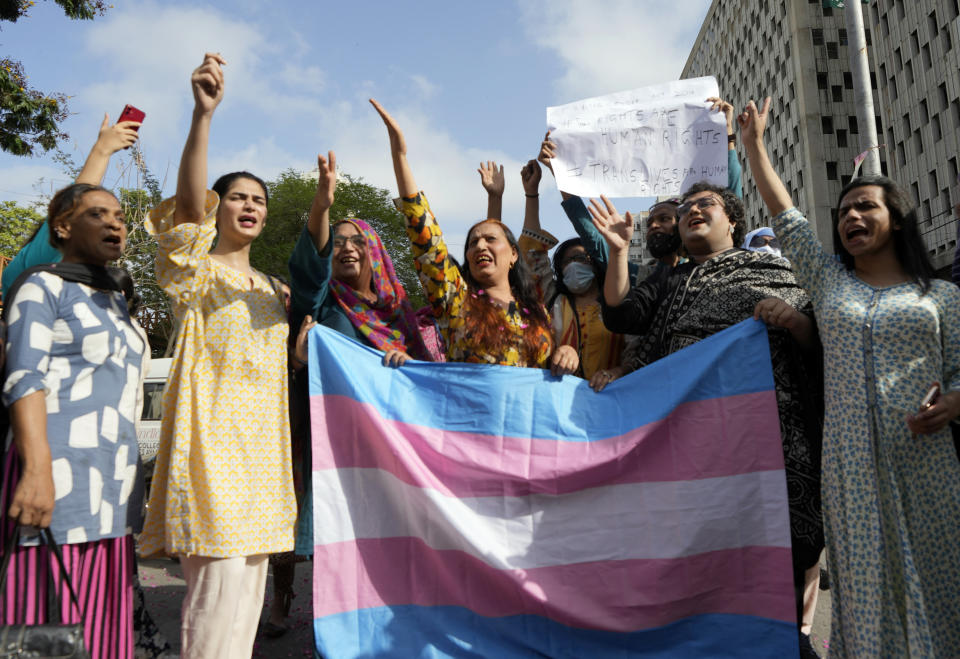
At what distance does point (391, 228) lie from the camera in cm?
2772

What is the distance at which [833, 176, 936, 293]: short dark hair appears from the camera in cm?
263

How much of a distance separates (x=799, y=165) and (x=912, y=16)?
10431 millimetres

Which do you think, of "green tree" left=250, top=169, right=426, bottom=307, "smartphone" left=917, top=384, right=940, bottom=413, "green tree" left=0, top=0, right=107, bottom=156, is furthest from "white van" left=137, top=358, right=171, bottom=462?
"green tree" left=250, top=169, right=426, bottom=307

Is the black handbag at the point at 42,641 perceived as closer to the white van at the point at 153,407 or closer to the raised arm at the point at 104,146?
the raised arm at the point at 104,146

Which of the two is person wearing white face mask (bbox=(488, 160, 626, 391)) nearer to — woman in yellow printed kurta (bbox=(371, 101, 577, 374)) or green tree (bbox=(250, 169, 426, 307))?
woman in yellow printed kurta (bbox=(371, 101, 577, 374))

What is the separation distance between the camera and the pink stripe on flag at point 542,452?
297 cm

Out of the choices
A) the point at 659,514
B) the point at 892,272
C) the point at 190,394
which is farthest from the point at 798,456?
the point at 190,394

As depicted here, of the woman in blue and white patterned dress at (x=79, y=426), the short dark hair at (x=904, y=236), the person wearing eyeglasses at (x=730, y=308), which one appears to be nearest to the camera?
the woman in blue and white patterned dress at (x=79, y=426)

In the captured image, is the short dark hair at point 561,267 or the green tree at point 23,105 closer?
the short dark hair at point 561,267

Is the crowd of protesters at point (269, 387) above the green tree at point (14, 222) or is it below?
below

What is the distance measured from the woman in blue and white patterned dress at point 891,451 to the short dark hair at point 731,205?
693mm

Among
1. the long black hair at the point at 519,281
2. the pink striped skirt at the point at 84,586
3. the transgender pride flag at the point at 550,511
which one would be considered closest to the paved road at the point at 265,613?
the pink striped skirt at the point at 84,586

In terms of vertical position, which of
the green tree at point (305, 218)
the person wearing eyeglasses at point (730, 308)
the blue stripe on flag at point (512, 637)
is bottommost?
the blue stripe on flag at point (512, 637)

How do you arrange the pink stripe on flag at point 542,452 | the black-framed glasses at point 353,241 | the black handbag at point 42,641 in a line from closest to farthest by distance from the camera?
the black handbag at point 42,641
the pink stripe on flag at point 542,452
the black-framed glasses at point 353,241
